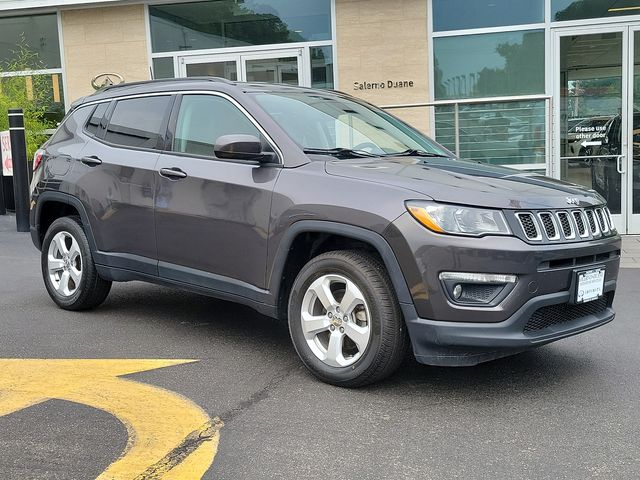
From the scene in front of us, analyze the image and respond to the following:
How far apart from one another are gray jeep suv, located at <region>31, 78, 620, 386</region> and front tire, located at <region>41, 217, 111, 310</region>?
0.08 feet

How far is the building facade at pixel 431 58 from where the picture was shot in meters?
10.1

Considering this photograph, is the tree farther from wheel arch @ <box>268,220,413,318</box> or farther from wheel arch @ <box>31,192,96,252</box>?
wheel arch @ <box>268,220,413,318</box>

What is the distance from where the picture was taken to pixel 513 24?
10.6m

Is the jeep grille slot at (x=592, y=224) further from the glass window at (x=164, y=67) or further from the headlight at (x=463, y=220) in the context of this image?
the glass window at (x=164, y=67)

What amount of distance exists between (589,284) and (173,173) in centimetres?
273

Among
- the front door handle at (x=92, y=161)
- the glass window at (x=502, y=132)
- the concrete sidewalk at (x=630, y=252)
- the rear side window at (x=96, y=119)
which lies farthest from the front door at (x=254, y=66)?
the front door handle at (x=92, y=161)

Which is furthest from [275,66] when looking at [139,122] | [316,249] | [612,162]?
[316,249]

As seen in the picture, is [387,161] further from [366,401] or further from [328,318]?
[366,401]

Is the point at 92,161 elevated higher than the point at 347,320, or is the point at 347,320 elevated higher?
the point at 92,161

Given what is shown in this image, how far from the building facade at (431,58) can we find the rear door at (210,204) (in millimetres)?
Answer: 4837

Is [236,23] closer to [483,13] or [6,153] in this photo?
[483,13]

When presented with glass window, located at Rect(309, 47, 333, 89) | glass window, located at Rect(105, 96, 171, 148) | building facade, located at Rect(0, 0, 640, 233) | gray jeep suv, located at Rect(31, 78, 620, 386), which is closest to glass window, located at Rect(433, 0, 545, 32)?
building facade, located at Rect(0, 0, 640, 233)

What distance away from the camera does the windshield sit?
4.56m

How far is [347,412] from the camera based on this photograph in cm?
371
